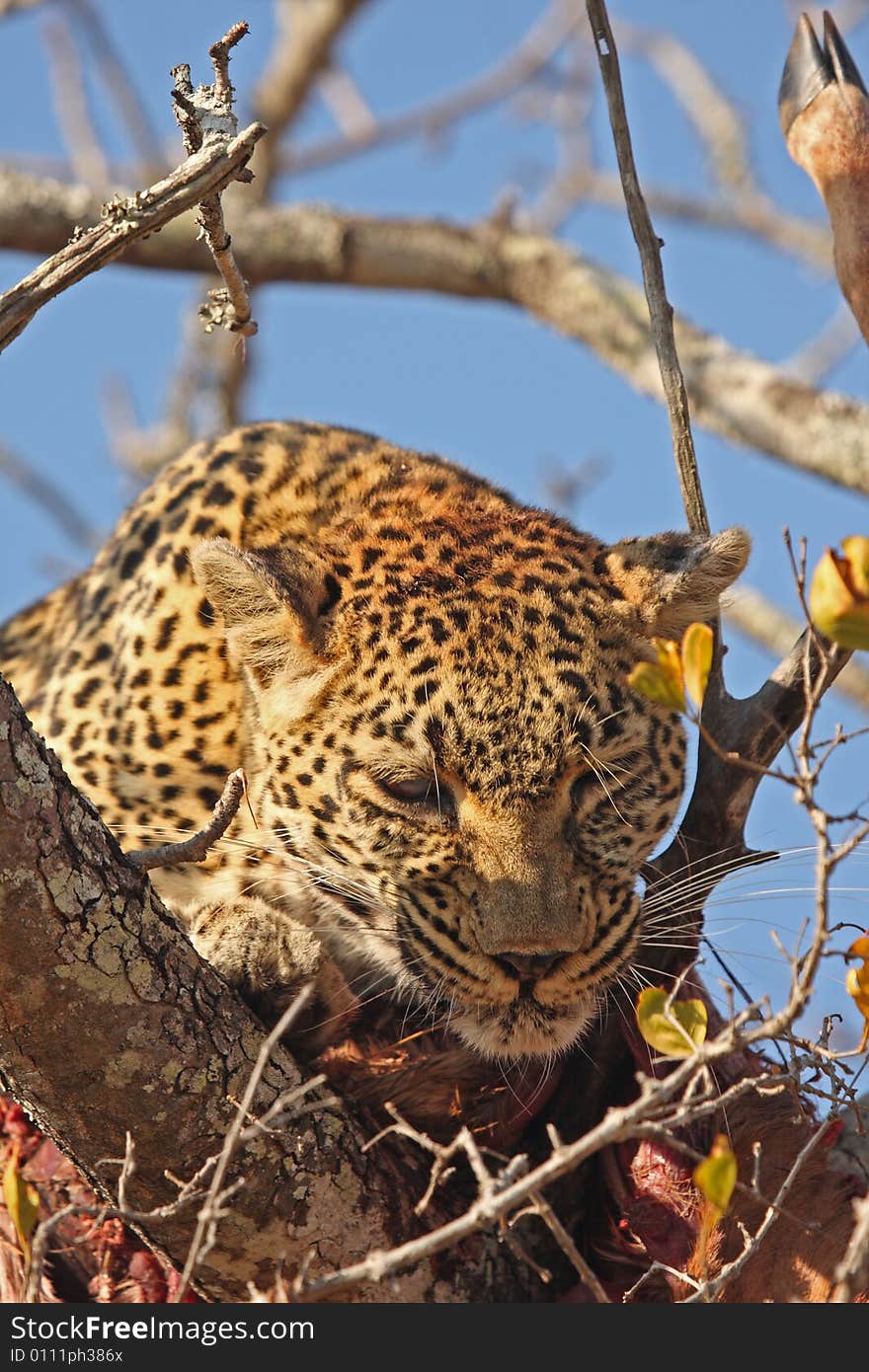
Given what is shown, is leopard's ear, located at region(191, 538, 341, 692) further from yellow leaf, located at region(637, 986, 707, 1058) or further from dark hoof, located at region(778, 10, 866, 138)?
yellow leaf, located at region(637, 986, 707, 1058)

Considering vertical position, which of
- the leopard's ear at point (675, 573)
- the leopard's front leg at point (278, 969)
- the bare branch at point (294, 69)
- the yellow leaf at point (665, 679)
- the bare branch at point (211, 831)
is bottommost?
the leopard's front leg at point (278, 969)

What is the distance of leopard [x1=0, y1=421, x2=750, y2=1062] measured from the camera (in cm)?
542

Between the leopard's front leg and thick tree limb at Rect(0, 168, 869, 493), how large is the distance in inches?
156

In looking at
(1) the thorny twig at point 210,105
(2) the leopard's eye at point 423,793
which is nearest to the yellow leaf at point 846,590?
(1) the thorny twig at point 210,105

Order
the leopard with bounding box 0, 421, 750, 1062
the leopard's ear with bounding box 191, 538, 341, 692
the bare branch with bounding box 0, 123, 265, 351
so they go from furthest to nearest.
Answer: the leopard's ear with bounding box 191, 538, 341, 692
the leopard with bounding box 0, 421, 750, 1062
the bare branch with bounding box 0, 123, 265, 351

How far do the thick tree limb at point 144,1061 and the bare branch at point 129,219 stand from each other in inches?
37.5

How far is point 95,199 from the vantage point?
356 inches

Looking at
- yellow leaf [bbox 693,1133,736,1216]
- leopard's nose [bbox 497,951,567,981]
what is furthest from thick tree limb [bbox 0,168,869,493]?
yellow leaf [bbox 693,1133,736,1216]

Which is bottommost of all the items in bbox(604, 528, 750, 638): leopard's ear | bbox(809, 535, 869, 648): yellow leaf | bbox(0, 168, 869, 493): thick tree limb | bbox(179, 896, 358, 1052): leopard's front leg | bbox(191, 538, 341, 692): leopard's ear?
bbox(179, 896, 358, 1052): leopard's front leg

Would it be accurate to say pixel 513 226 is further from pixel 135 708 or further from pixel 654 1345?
pixel 654 1345

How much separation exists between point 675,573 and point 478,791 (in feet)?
3.85

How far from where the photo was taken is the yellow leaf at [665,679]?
12.0 ft

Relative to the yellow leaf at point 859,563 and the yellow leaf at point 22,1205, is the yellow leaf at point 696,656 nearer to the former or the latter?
the yellow leaf at point 859,563

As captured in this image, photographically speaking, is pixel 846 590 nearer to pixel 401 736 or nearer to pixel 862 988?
pixel 862 988
